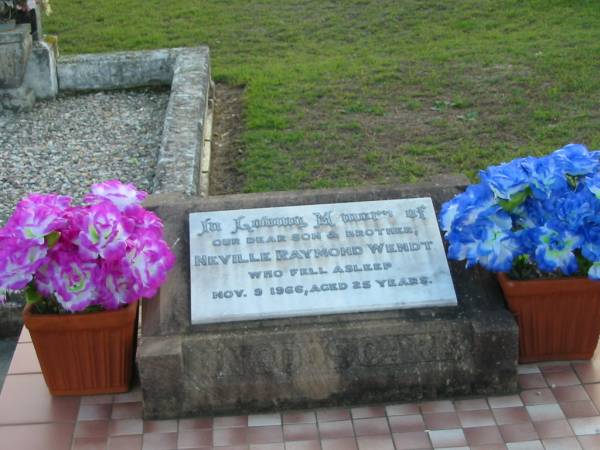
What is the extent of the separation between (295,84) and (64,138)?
2.02 m

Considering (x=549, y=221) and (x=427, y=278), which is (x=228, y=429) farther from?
(x=549, y=221)

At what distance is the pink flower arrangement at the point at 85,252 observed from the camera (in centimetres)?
318

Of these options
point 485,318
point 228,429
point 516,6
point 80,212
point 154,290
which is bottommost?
point 516,6

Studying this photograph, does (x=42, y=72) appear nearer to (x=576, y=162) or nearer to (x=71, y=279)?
(x=71, y=279)

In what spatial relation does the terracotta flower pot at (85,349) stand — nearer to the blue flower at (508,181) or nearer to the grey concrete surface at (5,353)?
the grey concrete surface at (5,353)

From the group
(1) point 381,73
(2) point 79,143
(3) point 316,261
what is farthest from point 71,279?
(1) point 381,73

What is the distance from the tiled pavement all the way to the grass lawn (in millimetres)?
2523

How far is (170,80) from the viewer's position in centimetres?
774

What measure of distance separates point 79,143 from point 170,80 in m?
1.42

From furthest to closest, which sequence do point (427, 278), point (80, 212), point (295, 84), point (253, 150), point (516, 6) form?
point (516, 6) → point (295, 84) → point (253, 150) → point (427, 278) → point (80, 212)

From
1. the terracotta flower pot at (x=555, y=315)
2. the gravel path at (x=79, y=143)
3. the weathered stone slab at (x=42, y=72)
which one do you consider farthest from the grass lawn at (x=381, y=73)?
the terracotta flower pot at (x=555, y=315)

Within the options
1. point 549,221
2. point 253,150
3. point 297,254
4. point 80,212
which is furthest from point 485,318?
point 253,150

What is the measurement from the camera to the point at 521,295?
3416 mm

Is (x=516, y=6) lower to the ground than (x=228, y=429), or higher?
lower
